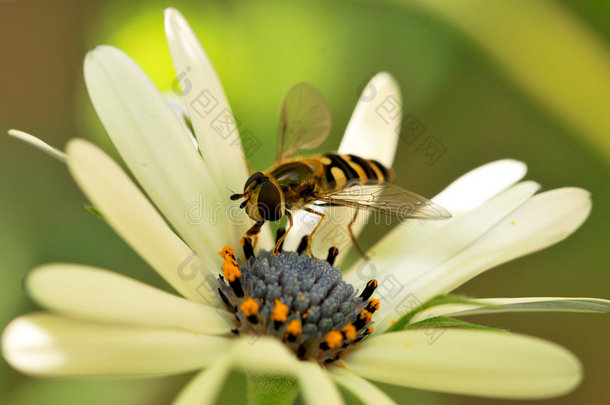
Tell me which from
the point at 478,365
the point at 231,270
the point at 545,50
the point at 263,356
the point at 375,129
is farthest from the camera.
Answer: the point at 545,50

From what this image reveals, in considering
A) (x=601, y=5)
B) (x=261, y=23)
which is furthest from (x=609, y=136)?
(x=261, y=23)

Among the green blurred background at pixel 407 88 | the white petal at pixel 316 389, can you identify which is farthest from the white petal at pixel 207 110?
the green blurred background at pixel 407 88

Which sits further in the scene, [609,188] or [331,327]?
[609,188]

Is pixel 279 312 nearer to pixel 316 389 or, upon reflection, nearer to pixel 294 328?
pixel 294 328

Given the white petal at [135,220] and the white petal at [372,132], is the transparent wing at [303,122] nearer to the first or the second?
the white petal at [372,132]

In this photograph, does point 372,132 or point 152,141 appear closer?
point 152,141

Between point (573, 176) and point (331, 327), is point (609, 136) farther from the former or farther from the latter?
point (331, 327)

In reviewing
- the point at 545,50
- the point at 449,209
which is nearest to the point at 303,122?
the point at 449,209
